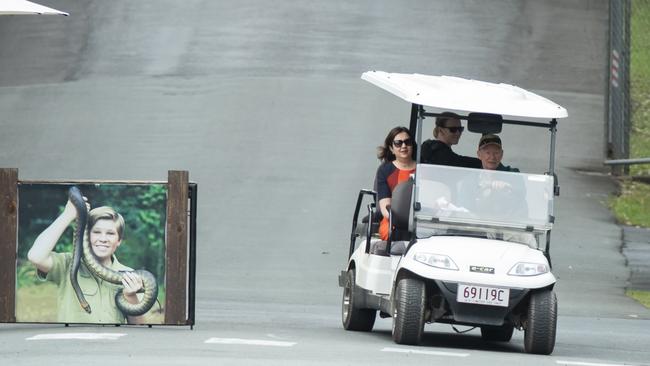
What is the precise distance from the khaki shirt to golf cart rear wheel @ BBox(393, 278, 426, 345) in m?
2.25

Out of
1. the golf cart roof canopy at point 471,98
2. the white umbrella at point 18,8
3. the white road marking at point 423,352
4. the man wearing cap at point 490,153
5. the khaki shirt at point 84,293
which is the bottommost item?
the white road marking at point 423,352

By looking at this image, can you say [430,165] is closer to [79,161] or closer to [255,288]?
[255,288]

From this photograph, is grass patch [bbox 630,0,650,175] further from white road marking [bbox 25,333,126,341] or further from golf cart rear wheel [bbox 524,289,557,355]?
white road marking [bbox 25,333,126,341]

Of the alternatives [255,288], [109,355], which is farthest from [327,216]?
[109,355]

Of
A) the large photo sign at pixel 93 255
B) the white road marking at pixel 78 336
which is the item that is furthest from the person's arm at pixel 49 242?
the white road marking at pixel 78 336

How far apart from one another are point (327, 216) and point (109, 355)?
32.7ft

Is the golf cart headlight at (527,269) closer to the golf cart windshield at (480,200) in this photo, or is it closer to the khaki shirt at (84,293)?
the golf cart windshield at (480,200)

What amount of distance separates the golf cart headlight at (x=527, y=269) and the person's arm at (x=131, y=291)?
2932 mm

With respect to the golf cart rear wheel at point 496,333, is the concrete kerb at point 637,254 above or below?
above

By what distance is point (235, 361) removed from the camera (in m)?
10.3

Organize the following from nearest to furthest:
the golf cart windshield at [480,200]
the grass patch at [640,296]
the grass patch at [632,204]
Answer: the golf cart windshield at [480,200], the grass patch at [640,296], the grass patch at [632,204]

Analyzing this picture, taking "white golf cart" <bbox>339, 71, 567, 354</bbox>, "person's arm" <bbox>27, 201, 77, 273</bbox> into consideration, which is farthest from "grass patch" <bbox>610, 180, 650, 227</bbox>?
"person's arm" <bbox>27, 201, 77, 273</bbox>

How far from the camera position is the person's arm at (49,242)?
13.2 meters

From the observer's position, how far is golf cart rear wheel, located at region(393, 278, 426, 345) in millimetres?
12141
